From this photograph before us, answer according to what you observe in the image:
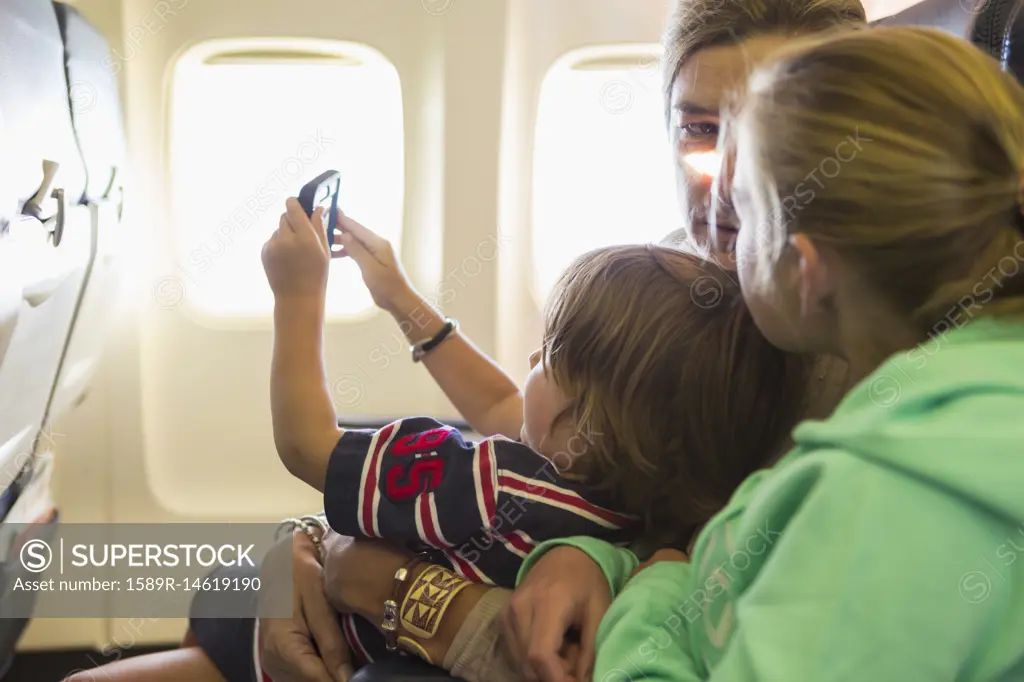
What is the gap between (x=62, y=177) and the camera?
90 cm

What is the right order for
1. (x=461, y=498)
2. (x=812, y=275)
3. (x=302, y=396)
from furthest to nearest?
1. (x=302, y=396)
2. (x=461, y=498)
3. (x=812, y=275)

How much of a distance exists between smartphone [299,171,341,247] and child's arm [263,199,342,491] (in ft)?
0.05

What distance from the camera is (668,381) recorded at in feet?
2.55

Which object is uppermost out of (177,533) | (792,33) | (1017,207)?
(792,33)

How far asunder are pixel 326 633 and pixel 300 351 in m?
0.32

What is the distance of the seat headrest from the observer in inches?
26.9

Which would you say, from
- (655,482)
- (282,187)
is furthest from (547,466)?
(282,187)

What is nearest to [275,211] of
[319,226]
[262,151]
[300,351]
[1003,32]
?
[262,151]

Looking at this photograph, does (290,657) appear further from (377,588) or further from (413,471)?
(413,471)

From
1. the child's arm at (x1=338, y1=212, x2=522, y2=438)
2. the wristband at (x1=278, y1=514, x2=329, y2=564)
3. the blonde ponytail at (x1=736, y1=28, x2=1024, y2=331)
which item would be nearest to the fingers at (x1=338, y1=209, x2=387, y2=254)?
the child's arm at (x1=338, y1=212, x2=522, y2=438)

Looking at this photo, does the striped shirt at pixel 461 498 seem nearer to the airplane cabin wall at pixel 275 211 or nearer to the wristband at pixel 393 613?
the wristband at pixel 393 613

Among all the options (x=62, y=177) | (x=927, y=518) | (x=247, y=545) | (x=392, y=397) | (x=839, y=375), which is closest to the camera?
(x=927, y=518)

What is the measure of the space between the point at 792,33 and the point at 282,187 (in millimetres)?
848

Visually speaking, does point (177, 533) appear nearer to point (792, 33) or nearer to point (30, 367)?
point (30, 367)
